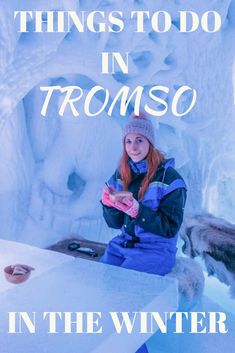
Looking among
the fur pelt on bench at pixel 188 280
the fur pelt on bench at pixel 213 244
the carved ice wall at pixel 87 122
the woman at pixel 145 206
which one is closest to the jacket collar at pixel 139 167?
the woman at pixel 145 206

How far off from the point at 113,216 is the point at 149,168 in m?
0.27

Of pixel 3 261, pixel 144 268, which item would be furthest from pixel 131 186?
pixel 3 261

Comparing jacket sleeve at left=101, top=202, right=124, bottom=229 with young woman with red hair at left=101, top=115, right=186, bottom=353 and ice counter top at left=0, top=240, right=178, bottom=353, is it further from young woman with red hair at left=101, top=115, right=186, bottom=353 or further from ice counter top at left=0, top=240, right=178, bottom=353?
ice counter top at left=0, top=240, right=178, bottom=353

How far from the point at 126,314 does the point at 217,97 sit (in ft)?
8.35

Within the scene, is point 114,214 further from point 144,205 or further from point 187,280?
point 187,280

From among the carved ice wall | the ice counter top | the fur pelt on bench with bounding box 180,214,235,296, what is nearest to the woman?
the ice counter top

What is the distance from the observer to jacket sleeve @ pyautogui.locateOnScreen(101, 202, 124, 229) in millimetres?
1776

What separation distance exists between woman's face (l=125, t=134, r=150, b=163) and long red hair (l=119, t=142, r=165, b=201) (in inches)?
0.9

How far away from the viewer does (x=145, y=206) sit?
1.59 metres

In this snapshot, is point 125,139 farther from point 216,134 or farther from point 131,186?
point 216,134

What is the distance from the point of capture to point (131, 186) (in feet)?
5.75

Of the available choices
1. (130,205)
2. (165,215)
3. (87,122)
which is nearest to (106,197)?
(130,205)

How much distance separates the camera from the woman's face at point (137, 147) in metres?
1.70

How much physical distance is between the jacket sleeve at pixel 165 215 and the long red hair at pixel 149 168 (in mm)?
106
